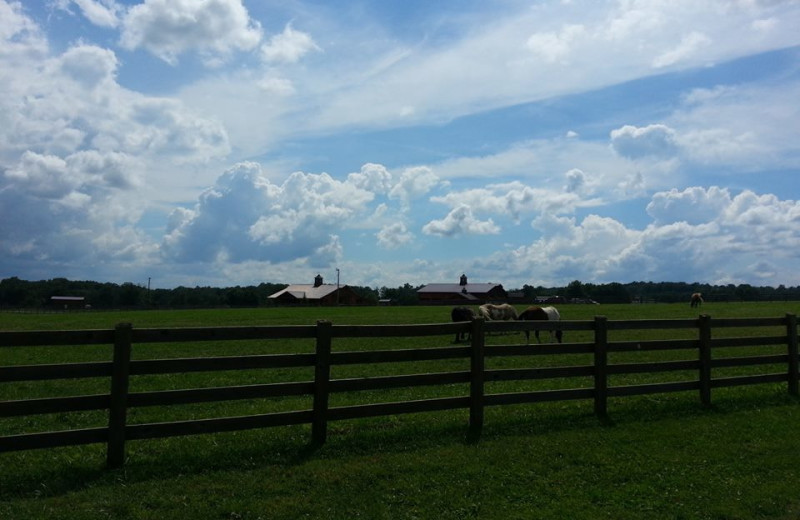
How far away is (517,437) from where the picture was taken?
8.76 metres

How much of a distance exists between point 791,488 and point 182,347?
18.9 meters

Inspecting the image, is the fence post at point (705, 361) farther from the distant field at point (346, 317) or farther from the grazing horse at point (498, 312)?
the distant field at point (346, 317)

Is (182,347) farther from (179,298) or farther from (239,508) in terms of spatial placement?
(179,298)

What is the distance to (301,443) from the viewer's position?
810cm

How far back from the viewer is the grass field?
246 inches

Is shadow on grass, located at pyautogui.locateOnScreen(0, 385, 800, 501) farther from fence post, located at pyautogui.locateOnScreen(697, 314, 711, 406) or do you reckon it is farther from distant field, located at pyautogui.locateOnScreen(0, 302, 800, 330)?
distant field, located at pyautogui.locateOnScreen(0, 302, 800, 330)

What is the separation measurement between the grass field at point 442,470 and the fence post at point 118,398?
169 millimetres

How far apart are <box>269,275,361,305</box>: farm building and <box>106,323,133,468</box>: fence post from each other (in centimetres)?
11053

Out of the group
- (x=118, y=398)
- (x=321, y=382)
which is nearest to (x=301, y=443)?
(x=321, y=382)

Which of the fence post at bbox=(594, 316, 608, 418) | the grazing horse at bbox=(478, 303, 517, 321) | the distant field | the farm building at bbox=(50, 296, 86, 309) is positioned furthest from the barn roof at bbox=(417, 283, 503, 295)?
the fence post at bbox=(594, 316, 608, 418)

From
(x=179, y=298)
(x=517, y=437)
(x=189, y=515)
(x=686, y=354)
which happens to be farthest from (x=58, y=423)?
(x=179, y=298)

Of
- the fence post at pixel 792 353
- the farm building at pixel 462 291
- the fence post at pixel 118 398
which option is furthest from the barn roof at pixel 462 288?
the fence post at pixel 118 398

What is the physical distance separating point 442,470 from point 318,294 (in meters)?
121

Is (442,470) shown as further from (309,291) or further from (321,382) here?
(309,291)
